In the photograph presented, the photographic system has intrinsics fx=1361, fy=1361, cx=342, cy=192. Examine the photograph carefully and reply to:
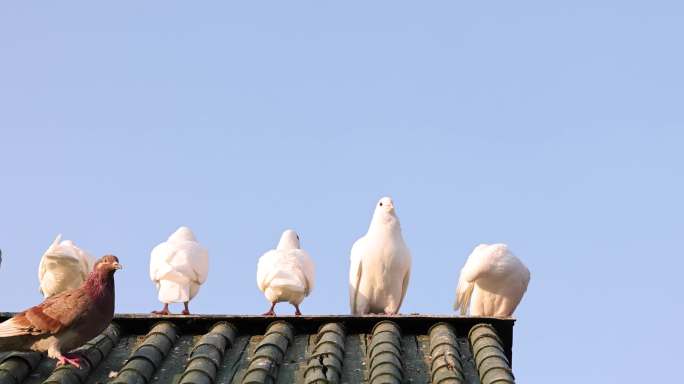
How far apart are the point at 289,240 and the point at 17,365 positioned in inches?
253

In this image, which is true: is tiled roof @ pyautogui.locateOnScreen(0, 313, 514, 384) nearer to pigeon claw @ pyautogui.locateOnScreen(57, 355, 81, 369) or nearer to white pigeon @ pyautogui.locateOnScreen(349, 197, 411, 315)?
pigeon claw @ pyautogui.locateOnScreen(57, 355, 81, 369)

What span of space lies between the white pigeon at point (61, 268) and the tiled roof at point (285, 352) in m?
4.27

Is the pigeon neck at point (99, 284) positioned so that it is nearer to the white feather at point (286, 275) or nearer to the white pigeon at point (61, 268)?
the white feather at point (286, 275)

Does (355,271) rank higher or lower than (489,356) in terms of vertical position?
higher

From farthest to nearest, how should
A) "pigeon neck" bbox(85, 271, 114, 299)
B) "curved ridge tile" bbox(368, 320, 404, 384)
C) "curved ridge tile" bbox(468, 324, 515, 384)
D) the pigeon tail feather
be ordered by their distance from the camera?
the pigeon tail feather < "pigeon neck" bbox(85, 271, 114, 299) < "curved ridge tile" bbox(368, 320, 404, 384) < "curved ridge tile" bbox(468, 324, 515, 384)

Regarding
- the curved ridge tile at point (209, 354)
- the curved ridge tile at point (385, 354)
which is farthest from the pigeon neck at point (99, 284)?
the curved ridge tile at point (385, 354)

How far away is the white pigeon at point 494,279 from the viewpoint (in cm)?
1274

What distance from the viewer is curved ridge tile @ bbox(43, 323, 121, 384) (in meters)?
8.05

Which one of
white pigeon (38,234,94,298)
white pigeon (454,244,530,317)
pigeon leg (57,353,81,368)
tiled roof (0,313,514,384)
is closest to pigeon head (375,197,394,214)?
white pigeon (454,244,530,317)

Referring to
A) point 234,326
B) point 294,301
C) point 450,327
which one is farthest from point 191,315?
point 294,301

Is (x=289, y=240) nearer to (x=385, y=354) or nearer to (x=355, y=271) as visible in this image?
(x=355, y=271)

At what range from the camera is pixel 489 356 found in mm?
8156

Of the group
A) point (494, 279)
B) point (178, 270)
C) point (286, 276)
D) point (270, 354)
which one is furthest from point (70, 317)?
point (494, 279)

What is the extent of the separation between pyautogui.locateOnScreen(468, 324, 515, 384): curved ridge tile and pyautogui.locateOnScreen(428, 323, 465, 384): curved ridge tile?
12 centimetres
